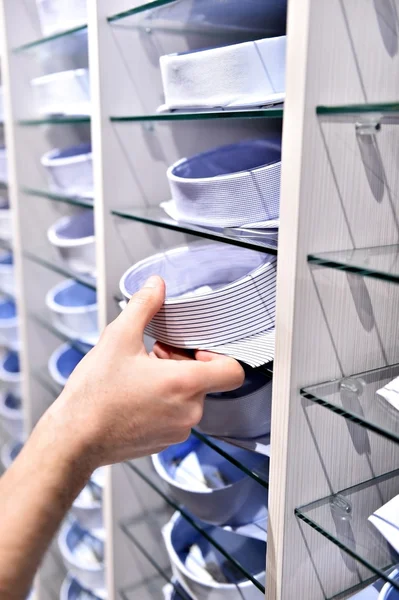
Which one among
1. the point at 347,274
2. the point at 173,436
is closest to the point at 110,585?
the point at 173,436

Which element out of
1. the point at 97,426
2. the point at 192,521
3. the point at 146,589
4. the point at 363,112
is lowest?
the point at 146,589

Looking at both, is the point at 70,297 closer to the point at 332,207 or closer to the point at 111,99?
the point at 111,99

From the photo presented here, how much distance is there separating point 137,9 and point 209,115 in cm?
23

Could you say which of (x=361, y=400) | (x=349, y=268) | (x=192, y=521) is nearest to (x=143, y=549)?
(x=192, y=521)

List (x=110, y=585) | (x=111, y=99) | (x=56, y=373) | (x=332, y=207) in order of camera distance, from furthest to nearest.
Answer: (x=56, y=373), (x=110, y=585), (x=111, y=99), (x=332, y=207)

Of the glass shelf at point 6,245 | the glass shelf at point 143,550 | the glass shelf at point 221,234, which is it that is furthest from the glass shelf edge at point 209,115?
the glass shelf at point 6,245

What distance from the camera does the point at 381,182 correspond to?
63 cm

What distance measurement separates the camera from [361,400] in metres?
0.65

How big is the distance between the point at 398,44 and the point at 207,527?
2.49 ft

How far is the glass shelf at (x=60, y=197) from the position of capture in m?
1.11

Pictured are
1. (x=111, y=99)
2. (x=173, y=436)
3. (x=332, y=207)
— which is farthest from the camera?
(x=111, y=99)

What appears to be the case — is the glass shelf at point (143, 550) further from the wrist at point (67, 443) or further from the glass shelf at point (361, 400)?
the glass shelf at point (361, 400)

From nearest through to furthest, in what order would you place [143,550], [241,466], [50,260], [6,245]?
1. [241,466]
2. [143,550]
3. [50,260]
4. [6,245]

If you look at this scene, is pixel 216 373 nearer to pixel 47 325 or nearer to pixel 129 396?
pixel 129 396
